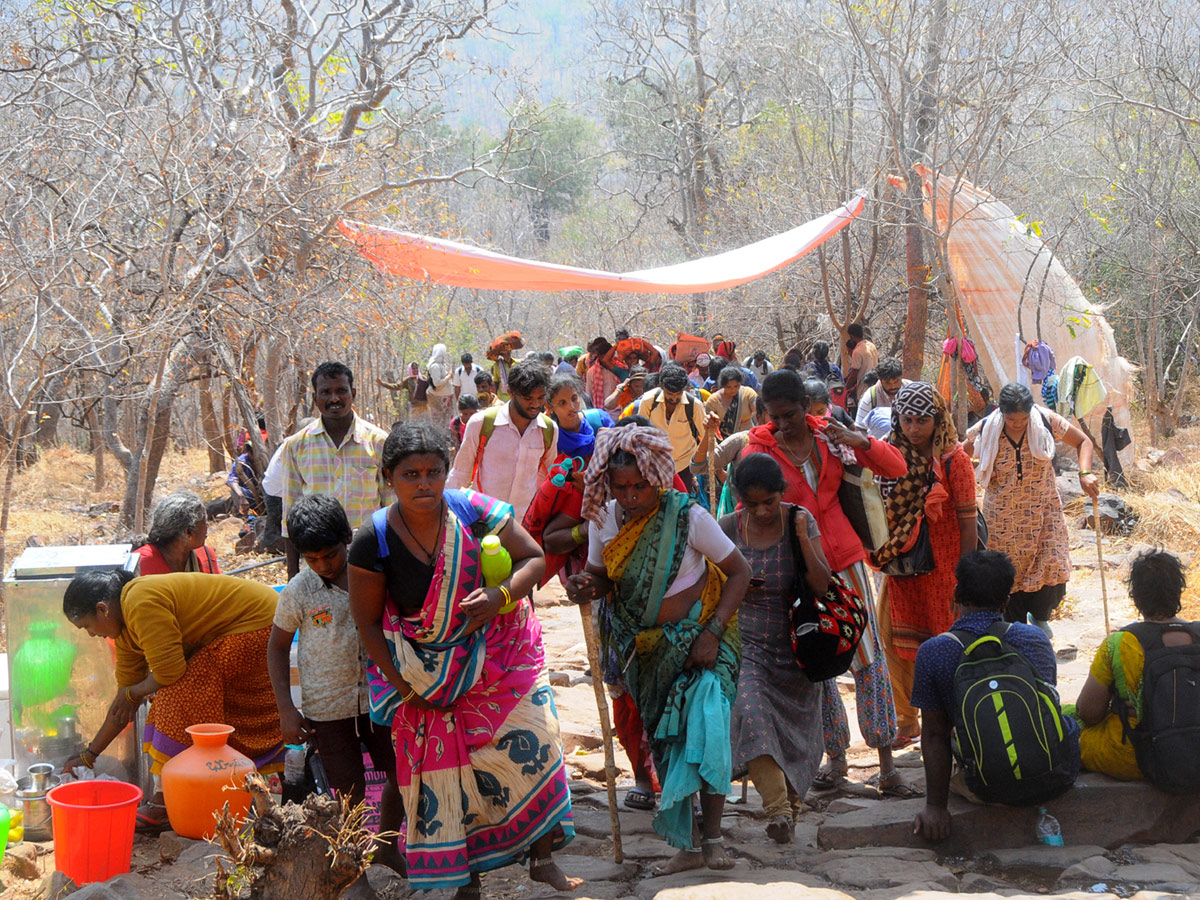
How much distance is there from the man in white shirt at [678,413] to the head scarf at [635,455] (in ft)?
12.5

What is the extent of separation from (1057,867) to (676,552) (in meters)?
1.63

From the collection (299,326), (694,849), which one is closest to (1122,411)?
(299,326)

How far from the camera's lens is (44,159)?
10.8 meters

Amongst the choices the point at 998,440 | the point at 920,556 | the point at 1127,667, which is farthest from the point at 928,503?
the point at 1127,667

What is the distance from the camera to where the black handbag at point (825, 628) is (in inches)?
154

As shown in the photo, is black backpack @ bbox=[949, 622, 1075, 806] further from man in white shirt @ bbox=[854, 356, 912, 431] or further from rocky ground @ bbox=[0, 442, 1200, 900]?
man in white shirt @ bbox=[854, 356, 912, 431]

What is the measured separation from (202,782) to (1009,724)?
2.84m

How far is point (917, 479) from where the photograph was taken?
486cm

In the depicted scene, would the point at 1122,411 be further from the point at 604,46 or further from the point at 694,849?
the point at 604,46

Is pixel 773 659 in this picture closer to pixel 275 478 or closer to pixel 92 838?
pixel 92 838

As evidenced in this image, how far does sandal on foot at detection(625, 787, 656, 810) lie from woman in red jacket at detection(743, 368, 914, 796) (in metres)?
0.75

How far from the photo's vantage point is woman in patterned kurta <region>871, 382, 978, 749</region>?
482 centimetres

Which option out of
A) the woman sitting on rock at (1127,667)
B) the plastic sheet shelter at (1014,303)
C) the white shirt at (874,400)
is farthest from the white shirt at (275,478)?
the plastic sheet shelter at (1014,303)

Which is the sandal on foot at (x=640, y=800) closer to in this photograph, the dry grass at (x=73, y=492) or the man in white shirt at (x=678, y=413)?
the man in white shirt at (x=678, y=413)
